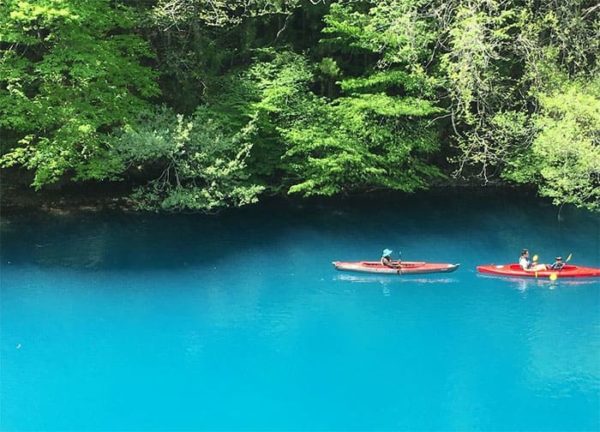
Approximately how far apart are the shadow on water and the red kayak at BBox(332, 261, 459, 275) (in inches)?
39.6

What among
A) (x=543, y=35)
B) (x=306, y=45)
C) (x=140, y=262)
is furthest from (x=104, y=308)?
(x=543, y=35)

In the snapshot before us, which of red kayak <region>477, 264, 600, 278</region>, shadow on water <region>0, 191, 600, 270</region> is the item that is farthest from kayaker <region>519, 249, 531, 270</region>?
shadow on water <region>0, 191, 600, 270</region>

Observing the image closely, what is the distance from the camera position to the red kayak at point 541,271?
1705cm

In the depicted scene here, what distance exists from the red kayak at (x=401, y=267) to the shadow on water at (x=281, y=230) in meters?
1.00

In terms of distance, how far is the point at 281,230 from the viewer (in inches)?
834

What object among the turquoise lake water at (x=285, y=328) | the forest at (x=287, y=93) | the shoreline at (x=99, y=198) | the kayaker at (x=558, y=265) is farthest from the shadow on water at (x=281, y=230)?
the kayaker at (x=558, y=265)

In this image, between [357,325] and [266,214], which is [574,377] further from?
[266,214]

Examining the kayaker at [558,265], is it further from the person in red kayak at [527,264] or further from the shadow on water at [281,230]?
the shadow on water at [281,230]

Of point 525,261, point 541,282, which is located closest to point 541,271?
point 541,282

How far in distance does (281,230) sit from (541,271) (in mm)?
8350

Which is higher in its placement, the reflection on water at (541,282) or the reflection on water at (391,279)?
the reflection on water at (541,282)

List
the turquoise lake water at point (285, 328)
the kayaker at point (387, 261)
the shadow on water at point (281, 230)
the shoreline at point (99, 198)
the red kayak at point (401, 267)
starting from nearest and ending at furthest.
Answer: the turquoise lake water at point (285, 328), the red kayak at point (401, 267), the kayaker at point (387, 261), the shadow on water at point (281, 230), the shoreline at point (99, 198)

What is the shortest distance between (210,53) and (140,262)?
8.48 metres

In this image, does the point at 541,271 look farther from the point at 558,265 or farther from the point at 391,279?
the point at 391,279
